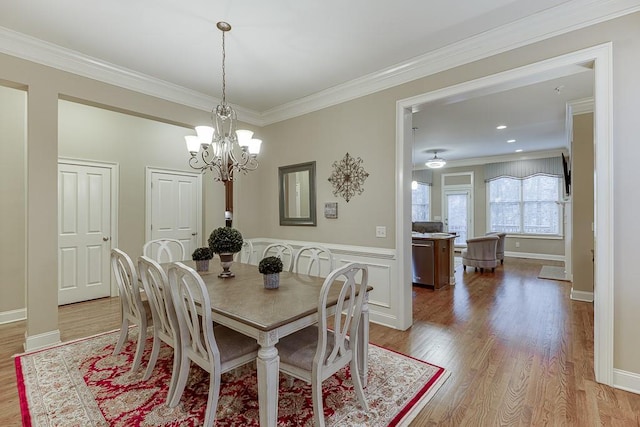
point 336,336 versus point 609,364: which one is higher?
point 336,336

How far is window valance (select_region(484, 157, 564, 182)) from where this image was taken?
7570 mm

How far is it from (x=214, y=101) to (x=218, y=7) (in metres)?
1.91

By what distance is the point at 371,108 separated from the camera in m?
3.51

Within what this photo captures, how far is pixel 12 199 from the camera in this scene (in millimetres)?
3604

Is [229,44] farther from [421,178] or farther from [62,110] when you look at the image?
[421,178]

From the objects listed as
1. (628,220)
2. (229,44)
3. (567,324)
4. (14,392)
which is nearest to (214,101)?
(229,44)

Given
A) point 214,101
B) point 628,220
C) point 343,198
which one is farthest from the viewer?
point 214,101

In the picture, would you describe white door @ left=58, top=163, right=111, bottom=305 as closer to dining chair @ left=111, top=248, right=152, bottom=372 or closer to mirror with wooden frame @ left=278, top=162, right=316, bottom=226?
dining chair @ left=111, top=248, right=152, bottom=372

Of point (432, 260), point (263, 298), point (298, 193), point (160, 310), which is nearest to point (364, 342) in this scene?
point (263, 298)

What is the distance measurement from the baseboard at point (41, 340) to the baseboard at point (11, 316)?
1120mm

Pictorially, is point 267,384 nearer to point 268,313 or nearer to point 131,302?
point 268,313

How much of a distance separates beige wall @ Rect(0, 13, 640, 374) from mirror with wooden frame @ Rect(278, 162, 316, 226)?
0.12m

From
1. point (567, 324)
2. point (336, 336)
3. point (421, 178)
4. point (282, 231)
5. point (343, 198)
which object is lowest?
point (567, 324)

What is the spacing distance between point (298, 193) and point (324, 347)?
2.89 meters
